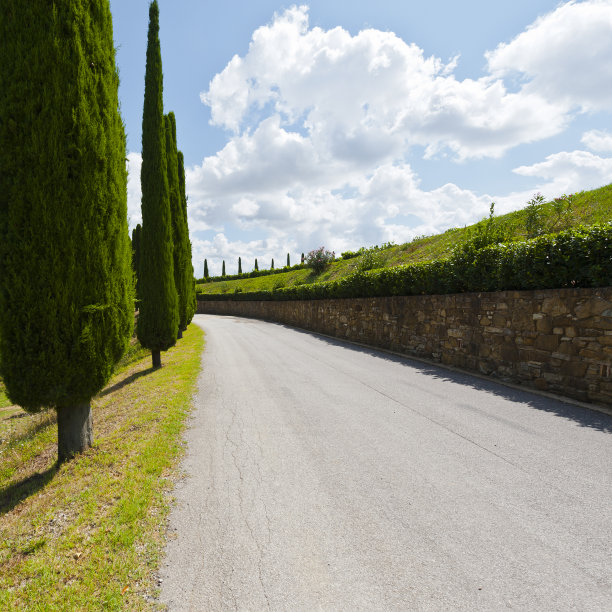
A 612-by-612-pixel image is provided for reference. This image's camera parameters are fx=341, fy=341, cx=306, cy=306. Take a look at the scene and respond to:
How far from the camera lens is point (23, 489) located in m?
4.01

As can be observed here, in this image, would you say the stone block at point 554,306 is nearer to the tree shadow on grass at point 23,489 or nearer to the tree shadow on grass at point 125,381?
the tree shadow on grass at point 23,489

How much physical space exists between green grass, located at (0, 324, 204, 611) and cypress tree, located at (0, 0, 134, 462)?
65 cm

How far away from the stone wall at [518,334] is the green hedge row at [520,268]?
25cm

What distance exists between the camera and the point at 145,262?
10.5 meters

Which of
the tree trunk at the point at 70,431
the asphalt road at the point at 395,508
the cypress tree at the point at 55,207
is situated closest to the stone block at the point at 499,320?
the asphalt road at the point at 395,508

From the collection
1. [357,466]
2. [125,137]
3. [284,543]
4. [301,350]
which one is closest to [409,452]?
[357,466]

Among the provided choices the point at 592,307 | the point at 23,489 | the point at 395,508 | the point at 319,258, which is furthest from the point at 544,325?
the point at 319,258

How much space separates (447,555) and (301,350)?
1050cm

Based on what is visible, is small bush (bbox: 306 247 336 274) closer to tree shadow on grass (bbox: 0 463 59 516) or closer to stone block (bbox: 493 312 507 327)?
stone block (bbox: 493 312 507 327)

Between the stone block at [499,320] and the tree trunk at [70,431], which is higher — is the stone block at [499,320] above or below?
above

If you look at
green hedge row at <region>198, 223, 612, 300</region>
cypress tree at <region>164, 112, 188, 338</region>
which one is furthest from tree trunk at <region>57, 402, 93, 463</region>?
cypress tree at <region>164, 112, 188, 338</region>

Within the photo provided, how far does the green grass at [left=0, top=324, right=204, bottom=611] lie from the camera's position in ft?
7.59

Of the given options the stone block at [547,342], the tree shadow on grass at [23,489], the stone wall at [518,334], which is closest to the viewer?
the tree shadow on grass at [23,489]

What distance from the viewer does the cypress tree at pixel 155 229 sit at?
10258 mm
